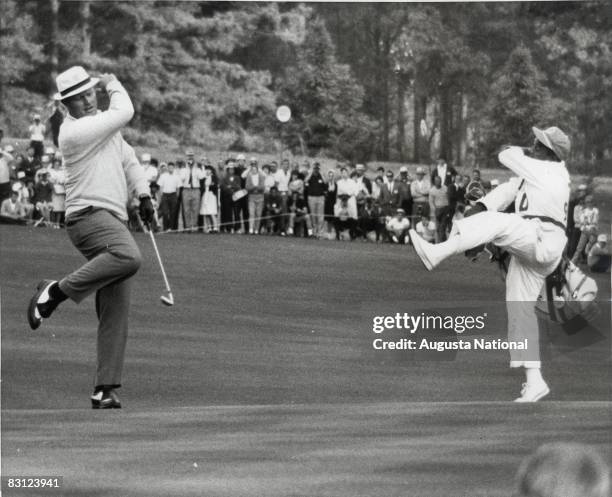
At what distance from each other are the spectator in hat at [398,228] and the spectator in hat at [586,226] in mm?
882

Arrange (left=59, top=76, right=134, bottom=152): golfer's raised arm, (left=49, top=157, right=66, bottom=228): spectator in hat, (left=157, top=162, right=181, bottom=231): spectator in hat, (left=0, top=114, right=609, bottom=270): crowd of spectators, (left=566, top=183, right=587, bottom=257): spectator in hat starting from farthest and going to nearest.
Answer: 1. (left=157, top=162, right=181, bottom=231): spectator in hat
2. (left=0, top=114, right=609, bottom=270): crowd of spectators
3. (left=566, top=183, right=587, bottom=257): spectator in hat
4. (left=49, top=157, right=66, bottom=228): spectator in hat
5. (left=59, top=76, right=134, bottom=152): golfer's raised arm

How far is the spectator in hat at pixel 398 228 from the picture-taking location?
6.20 m

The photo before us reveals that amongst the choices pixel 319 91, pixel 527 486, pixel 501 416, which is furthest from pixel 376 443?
pixel 527 486

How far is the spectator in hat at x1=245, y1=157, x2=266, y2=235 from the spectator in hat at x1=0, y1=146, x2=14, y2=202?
3.88ft

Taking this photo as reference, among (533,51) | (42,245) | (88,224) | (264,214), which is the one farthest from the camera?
(264,214)

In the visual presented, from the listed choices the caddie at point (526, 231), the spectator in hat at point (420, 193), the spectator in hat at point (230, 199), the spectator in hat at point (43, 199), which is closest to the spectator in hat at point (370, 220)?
the spectator in hat at point (420, 193)

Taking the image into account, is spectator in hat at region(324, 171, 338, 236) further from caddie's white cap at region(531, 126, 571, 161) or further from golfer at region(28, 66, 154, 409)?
golfer at region(28, 66, 154, 409)

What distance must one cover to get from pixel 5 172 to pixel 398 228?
6.64ft

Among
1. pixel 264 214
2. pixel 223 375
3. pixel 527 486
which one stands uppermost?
pixel 527 486

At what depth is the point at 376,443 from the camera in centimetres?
450

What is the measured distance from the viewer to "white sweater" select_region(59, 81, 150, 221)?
477 centimetres

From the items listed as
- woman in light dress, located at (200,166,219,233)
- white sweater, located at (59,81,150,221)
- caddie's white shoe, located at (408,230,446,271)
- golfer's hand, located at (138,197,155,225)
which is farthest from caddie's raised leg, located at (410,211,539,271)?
woman in light dress, located at (200,166,219,233)

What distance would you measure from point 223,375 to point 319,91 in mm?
1509

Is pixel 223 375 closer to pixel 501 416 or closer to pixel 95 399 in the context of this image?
pixel 95 399
